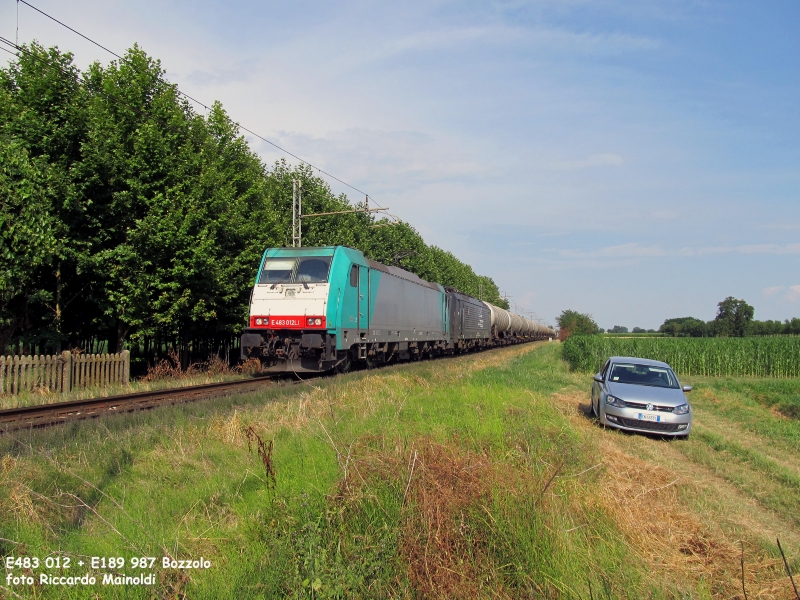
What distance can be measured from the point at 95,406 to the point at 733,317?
243ft

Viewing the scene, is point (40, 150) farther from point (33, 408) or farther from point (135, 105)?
point (33, 408)

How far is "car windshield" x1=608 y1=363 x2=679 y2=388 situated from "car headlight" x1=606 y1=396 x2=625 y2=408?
1017 millimetres

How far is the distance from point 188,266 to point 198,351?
348 inches

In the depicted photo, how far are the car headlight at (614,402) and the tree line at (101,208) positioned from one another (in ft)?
39.1

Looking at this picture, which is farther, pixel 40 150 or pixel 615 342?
pixel 615 342

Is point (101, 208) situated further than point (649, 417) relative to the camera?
Yes

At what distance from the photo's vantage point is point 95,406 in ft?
37.9

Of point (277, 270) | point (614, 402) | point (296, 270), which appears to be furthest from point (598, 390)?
point (277, 270)

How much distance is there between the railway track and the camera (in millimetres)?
9630

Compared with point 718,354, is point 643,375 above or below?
above

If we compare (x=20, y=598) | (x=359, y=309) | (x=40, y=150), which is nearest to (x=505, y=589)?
(x=20, y=598)

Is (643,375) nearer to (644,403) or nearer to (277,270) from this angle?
(644,403)

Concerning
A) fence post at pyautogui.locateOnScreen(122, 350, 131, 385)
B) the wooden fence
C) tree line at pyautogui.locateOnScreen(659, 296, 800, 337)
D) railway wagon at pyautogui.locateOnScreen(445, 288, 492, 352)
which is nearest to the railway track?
the wooden fence

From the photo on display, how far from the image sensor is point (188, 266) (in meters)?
17.9
